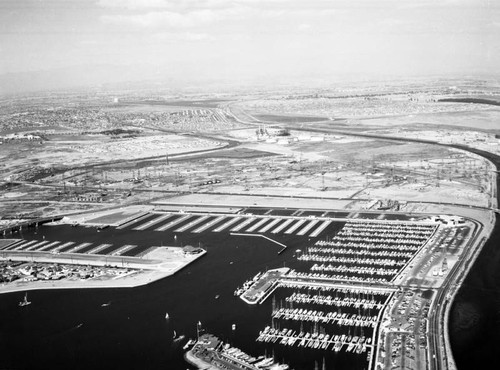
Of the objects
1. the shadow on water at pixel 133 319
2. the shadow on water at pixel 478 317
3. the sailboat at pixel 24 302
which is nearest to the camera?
the shadow on water at pixel 478 317

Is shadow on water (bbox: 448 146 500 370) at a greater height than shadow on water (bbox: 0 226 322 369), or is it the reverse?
shadow on water (bbox: 448 146 500 370)

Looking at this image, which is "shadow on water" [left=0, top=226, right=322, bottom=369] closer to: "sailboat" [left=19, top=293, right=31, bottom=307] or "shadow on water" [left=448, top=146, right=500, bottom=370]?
"sailboat" [left=19, top=293, right=31, bottom=307]

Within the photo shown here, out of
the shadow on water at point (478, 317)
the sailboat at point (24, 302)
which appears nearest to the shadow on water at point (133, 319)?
the sailboat at point (24, 302)

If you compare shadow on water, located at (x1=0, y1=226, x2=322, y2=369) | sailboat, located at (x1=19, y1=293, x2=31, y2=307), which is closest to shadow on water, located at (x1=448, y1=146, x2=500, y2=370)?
shadow on water, located at (x1=0, y1=226, x2=322, y2=369)

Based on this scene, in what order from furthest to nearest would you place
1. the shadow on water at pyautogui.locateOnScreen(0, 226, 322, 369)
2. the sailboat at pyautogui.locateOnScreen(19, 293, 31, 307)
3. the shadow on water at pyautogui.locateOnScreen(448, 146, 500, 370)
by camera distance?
1. the sailboat at pyautogui.locateOnScreen(19, 293, 31, 307)
2. the shadow on water at pyautogui.locateOnScreen(0, 226, 322, 369)
3. the shadow on water at pyautogui.locateOnScreen(448, 146, 500, 370)

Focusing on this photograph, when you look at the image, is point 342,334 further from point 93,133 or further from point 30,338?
point 93,133

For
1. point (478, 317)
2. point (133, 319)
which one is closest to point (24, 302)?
point (133, 319)

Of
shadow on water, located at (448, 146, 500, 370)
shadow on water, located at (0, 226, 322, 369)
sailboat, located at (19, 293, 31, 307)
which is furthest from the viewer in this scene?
sailboat, located at (19, 293, 31, 307)

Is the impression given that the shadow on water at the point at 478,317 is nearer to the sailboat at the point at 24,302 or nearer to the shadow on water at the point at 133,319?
the shadow on water at the point at 133,319

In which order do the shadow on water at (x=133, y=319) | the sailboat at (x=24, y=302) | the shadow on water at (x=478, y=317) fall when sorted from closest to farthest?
the shadow on water at (x=478, y=317) < the shadow on water at (x=133, y=319) < the sailboat at (x=24, y=302)

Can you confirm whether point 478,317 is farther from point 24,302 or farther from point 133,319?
point 24,302

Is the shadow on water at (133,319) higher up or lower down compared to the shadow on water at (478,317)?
lower down
